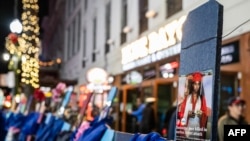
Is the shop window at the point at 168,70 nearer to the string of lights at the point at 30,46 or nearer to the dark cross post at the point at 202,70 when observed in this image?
the string of lights at the point at 30,46

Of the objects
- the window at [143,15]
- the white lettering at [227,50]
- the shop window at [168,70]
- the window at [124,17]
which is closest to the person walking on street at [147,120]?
the shop window at [168,70]

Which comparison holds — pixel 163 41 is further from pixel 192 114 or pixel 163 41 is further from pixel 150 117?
pixel 192 114

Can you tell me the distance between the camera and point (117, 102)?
18.7m

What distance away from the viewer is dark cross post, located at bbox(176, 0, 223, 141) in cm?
297

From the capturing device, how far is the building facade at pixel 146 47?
28.5 feet

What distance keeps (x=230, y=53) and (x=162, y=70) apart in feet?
14.1

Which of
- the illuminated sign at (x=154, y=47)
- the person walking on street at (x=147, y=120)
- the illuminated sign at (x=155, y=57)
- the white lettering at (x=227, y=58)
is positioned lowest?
the person walking on street at (x=147, y=120)

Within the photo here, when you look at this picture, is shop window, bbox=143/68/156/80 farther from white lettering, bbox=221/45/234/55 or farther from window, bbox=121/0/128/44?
white lettering, bbox=221/45/234/55

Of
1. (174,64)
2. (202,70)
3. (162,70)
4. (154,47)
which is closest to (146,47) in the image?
(154,47)

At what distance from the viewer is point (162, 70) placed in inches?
525

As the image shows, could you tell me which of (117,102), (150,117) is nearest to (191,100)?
(150,117)

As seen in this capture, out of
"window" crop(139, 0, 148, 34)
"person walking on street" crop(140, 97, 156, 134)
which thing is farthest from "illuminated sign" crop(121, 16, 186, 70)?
"person walking on street" crop(140, 97, 156, 134)

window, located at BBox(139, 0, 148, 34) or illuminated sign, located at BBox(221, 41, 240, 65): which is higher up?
window, located at BBox(139, 0, 148, 34)

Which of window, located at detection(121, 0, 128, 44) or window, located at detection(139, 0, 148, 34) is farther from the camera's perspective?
window, located at detection(121, 0, 128, 44)
